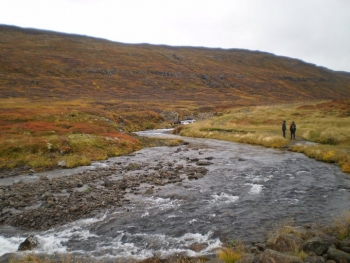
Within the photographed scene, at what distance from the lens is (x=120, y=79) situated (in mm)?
146500

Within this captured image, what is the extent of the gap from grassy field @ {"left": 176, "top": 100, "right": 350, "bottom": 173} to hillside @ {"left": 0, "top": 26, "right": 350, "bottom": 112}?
33.6 metres

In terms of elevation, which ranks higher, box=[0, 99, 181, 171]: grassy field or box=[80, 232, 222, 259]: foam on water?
box=[0, 99, 181, 171]: grassy field

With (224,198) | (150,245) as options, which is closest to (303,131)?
(224,198)

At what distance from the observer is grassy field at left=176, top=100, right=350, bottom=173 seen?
108 ft

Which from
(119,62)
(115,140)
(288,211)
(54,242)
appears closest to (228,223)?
(288,211)

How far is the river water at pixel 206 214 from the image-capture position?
44.1 feet

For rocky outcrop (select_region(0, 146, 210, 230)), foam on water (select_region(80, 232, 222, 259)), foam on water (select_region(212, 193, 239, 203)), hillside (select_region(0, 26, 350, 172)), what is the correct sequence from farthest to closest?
hillside (select_region(0, 26, 350, 172)), foam on water (select_region(212, 193, 239, 203)), rocky outcrop (select_region(0, 146, 210, 230)), foam on water (select_region(80, 232, 222, 259))

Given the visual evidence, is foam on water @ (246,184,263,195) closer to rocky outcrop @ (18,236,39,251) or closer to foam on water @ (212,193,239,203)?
foam on water @ (212,193,239,203)

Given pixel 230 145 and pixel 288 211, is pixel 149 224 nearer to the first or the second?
pixel 288 211

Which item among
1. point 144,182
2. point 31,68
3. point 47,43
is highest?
point 47,43

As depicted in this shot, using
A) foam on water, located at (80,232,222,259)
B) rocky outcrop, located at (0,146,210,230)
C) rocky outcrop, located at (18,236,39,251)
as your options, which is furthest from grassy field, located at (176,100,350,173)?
rocky outcrop, located at (18,236,39,251)

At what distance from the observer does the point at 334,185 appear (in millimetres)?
21891

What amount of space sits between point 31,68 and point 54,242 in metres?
138

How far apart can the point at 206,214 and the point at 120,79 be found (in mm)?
136563
